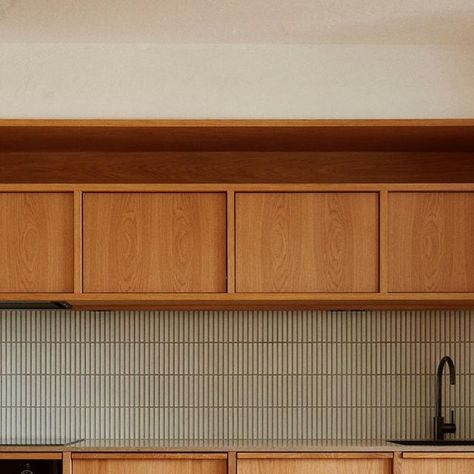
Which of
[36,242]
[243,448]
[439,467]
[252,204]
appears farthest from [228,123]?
[439,467]

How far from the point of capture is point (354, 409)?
406 centimetres

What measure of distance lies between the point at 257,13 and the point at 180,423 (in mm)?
1883

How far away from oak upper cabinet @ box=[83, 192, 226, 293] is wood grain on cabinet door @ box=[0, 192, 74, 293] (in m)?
0.09

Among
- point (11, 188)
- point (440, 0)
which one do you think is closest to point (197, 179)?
point (11, 188)

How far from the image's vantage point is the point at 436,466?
358cm

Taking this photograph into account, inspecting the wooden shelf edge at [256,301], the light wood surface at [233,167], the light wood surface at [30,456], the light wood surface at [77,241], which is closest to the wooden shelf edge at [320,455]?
the wooden shelf edge at [256,301]

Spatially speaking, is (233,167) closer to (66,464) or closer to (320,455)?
(320,455)

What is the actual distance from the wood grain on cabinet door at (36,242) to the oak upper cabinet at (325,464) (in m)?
1.10

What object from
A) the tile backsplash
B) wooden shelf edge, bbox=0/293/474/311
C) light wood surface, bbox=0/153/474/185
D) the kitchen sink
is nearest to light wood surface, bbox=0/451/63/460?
the tile backsplash

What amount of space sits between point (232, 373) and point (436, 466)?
3.36 ft

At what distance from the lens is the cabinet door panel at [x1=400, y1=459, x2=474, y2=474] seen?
11.7 ft

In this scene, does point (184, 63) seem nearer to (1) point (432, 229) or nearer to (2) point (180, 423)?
(1) point (432, 229)

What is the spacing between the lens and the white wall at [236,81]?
3.85 m

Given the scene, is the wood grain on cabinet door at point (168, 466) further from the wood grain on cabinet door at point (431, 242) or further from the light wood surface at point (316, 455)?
the wood grain on cabinet door at point (431, 242)
